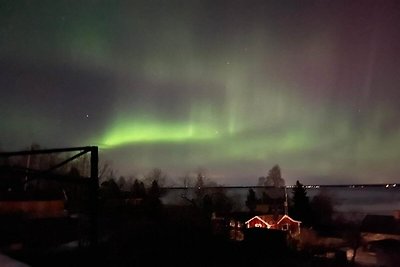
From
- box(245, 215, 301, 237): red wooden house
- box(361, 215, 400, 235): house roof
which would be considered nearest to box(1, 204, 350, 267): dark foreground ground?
box(245, 215, 301, 237): red wooden house

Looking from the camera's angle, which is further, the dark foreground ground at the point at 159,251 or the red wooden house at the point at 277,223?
the red wooden house at the point at 277,223

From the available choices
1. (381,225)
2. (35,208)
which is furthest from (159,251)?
(381,225)

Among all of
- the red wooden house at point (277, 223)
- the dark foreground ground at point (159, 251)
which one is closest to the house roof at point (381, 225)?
the red wooden house at point (277, 223)

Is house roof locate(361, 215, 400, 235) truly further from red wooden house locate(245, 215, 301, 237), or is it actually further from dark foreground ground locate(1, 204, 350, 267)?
dark foreground ground locate(1, 204, 350, 267)

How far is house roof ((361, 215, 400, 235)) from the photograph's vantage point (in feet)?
189

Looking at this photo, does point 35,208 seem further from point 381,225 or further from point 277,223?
point 381,225

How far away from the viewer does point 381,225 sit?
59.5m

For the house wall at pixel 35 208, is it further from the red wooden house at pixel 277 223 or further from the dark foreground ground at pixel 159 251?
the red wooden house at pixel 277 223

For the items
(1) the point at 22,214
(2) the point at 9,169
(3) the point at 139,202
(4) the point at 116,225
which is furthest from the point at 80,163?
(2) the point at 9,169

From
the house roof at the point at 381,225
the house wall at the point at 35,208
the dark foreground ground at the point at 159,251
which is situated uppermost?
the house wall at the point at 35,208

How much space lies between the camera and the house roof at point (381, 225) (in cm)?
5767

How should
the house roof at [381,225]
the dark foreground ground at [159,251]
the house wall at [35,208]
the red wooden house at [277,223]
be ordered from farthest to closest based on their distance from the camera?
the house roof at [381,225] → the red wooden house at [277,223] → the house wall at [35,208] → the dark foreground ground at [159,251]

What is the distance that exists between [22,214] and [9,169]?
17.4 meters

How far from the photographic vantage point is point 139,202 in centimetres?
5103
